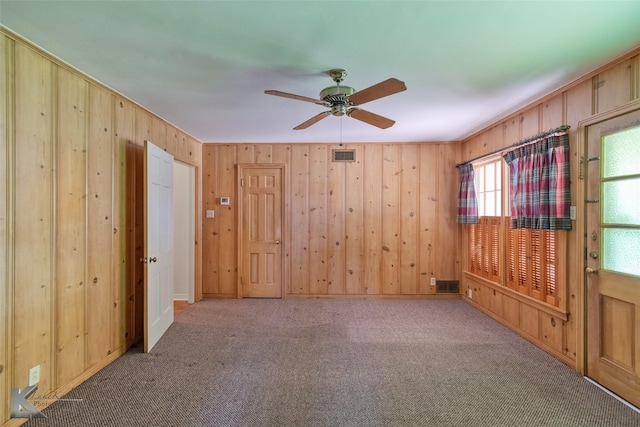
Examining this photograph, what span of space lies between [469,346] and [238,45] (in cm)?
332

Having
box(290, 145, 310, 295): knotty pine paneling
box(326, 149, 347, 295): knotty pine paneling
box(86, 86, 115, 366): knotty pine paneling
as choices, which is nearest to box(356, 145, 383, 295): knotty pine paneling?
box(326, 149, 347, 295): knotty pine paneling

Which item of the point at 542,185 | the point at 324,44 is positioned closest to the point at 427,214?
the point at 542,185

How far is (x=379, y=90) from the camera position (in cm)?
183

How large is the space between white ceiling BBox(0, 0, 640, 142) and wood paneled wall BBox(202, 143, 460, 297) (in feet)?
5.27

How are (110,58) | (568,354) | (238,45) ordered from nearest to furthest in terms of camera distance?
1. (238,45)
2. (110,58)
3. (568,354)

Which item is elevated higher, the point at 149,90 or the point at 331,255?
the point at 149,90

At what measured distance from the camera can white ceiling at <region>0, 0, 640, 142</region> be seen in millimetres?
1505

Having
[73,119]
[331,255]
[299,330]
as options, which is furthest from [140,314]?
[331,255]

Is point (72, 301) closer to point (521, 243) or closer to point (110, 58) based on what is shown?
point (110, 58)

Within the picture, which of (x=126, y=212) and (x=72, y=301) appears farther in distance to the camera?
(x=126, y=212)

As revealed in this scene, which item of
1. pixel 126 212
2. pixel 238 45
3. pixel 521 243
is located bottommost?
pixel 521 243

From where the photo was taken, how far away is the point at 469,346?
111 inches

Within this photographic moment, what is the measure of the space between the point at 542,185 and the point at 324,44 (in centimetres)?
236

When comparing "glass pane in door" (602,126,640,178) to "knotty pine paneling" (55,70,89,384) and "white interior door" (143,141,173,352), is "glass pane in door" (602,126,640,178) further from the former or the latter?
"knotty pine paneling" (55,70,89,384)
